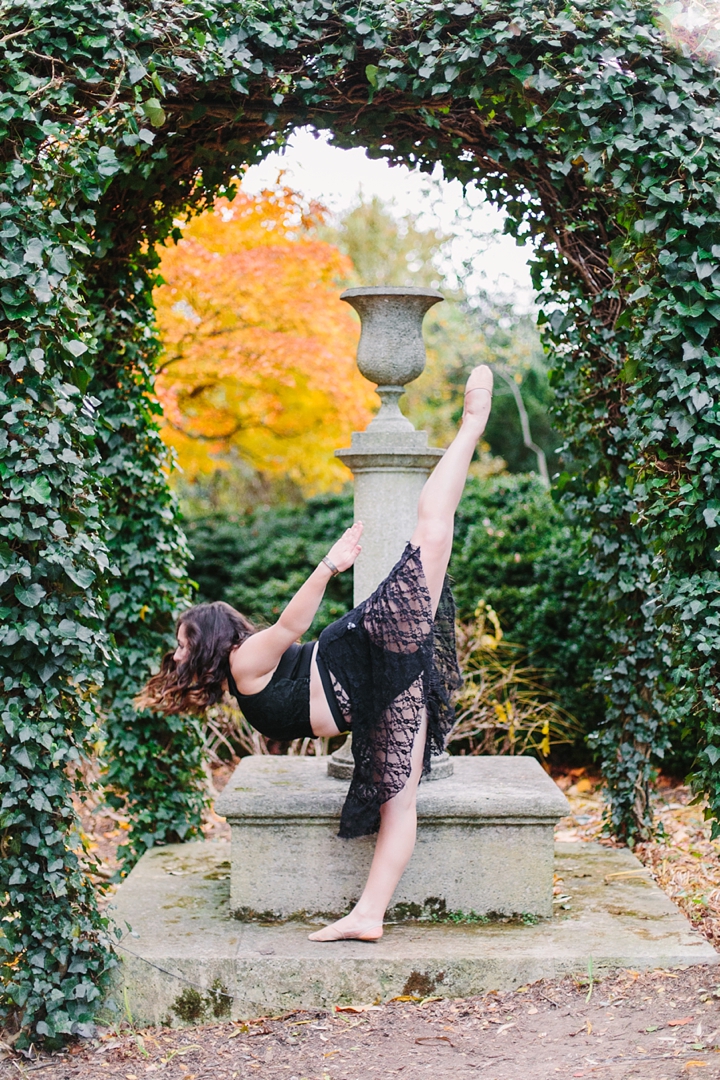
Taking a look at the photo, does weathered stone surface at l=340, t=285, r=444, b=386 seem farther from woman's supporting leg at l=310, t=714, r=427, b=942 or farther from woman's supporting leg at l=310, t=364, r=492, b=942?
woman's supporting leg at l=310, t=714, r=427, b=942

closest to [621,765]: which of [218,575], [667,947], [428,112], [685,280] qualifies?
[667,947]

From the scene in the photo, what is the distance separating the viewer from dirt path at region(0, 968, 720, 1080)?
2.84 metres

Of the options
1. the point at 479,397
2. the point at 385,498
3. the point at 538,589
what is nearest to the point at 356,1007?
the point at 385,498

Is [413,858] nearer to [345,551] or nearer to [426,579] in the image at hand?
[426,579]

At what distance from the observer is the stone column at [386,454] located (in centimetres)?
394

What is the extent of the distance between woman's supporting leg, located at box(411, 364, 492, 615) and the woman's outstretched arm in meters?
0.24

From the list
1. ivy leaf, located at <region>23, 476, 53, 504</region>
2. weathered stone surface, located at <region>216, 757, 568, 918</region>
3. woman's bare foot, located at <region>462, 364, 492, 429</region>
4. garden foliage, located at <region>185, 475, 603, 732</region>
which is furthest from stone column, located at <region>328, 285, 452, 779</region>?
garden foliage, located at <region>185, 475, 603, 732</region>

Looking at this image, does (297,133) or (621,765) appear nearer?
(297,133)

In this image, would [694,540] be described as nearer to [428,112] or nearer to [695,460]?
[695,460]

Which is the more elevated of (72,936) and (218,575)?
(218,575)

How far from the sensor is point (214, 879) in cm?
421

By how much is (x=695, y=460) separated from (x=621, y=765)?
6.68 feet

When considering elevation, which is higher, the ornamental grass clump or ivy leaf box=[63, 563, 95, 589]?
ivy leaf box=[63, 563, 95, 589]

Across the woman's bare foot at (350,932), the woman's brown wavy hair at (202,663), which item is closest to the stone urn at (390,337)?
the woman's brown wavy hair at (202,663)
